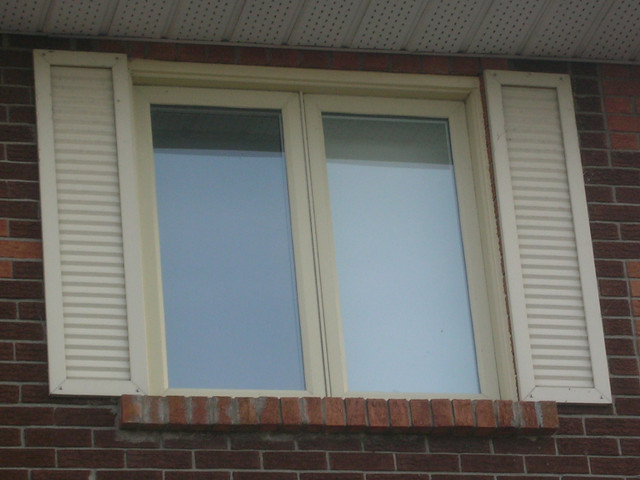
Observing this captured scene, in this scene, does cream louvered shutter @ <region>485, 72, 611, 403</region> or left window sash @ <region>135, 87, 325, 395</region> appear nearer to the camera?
left window sash @ <region>135, 87, 325, 395</region>

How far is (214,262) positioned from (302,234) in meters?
0.39

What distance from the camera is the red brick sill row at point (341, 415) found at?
6832 millimetres

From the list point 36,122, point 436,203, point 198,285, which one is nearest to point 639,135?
point 436,203

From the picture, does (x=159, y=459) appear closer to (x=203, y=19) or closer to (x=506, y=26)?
(x=203, y=19)

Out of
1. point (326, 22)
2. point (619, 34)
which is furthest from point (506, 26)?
point (326, 22)

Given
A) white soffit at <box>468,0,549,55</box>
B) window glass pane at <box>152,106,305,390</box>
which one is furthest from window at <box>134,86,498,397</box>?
white soffit at <box>468,0,549,55</box>

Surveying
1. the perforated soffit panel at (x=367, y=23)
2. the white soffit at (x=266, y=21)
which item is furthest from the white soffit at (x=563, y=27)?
the white soffit at (x=266, y=21)

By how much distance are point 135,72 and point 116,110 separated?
0.26m

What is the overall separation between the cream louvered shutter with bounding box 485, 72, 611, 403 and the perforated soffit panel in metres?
0.20

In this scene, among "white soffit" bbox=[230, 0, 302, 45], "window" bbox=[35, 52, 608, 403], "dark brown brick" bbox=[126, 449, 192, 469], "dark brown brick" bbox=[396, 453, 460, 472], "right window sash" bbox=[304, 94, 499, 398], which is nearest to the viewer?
"dark brown brick" bbox=[126, 449, 192, 469]

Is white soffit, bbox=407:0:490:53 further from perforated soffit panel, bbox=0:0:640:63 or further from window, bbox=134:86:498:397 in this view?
window, bbox=134:86:498:397

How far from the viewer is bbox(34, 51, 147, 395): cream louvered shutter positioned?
22.8 ft

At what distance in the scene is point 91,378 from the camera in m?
6.92

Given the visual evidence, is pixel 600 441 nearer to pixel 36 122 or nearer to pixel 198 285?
pixel 198 285
